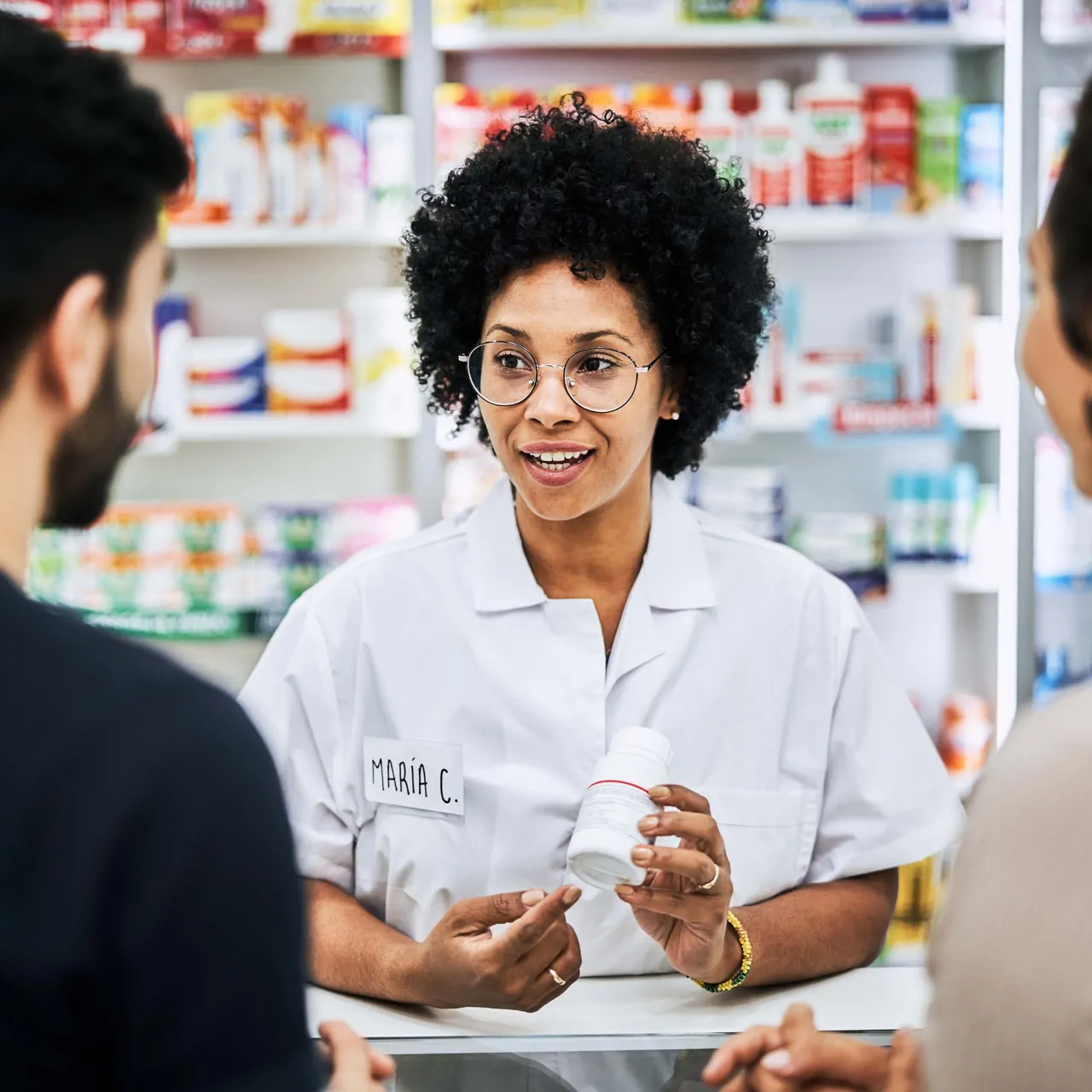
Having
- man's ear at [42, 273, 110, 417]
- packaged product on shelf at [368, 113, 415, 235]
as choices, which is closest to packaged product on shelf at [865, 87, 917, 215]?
packaged product on shelf at [368, 113, 415, 235]

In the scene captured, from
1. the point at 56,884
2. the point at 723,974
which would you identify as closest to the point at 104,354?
the point at 56,884

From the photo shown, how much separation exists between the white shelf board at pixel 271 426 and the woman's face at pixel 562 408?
170 cm

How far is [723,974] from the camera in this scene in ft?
4.77

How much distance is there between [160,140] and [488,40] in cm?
274

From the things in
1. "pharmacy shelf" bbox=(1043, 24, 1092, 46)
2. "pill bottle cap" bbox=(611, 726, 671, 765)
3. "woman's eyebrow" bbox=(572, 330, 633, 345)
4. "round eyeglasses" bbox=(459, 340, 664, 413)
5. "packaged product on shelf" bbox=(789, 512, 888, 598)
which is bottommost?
"packaged product on shelf" bbox=(789, 512, 888, 598)

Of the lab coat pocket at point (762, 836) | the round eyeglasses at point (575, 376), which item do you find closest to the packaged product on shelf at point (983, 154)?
the round eyeglasses at point (575, 376)

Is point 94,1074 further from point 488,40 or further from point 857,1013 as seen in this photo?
point 488,40

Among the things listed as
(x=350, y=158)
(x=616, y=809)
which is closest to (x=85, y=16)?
(x=350, y=158)

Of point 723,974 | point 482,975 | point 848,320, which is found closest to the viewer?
point 482,975

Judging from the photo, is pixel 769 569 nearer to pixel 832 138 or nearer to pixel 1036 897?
pixel 1036 897

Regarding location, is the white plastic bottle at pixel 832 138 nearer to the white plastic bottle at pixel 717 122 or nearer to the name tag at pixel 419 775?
the white plastic bottle at pixel 717 122

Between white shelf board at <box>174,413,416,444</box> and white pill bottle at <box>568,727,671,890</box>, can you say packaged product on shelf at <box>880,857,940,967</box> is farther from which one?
white pill bottle at <box>568,727,671,890</box>

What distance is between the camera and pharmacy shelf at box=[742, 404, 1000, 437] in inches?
132

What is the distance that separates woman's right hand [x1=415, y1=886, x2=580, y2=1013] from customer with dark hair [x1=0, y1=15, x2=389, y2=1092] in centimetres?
65
